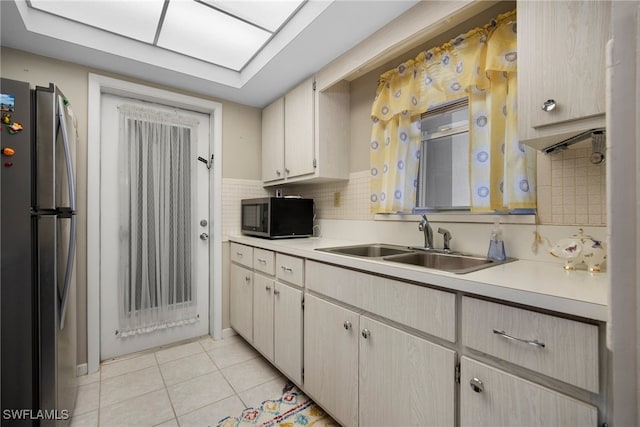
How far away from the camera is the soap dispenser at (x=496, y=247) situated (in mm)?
1297

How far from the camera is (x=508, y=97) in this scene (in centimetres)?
132

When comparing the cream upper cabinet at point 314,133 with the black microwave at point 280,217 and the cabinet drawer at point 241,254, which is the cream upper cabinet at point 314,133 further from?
the cabinet drawer at point 241,254

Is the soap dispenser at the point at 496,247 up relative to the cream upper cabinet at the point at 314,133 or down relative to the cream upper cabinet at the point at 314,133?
down

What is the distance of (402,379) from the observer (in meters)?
1.11

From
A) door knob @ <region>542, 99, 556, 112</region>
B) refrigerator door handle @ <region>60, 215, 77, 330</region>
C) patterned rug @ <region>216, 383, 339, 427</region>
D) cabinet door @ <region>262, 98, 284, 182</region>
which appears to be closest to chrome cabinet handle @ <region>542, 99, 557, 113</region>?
door knob @ <region>542, 99, 556, 112</region>

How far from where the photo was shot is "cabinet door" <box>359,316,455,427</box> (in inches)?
38.7

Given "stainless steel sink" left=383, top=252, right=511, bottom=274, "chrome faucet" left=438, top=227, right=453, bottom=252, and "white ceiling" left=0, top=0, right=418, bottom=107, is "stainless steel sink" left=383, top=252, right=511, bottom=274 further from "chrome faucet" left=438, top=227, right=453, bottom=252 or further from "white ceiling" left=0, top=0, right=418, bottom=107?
"white ceiling" left=0, top=0, right=418, bottom=107

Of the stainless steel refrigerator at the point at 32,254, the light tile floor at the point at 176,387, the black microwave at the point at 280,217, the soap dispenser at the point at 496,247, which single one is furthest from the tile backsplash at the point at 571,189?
the stainless steel refrigerator at the point at 32,254

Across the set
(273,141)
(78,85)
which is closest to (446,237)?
(273,141)

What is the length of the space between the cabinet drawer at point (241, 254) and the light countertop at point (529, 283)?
1180 mm

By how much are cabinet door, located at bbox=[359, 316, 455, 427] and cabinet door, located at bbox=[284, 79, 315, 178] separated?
139 cm

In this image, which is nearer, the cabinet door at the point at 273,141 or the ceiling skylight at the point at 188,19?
the ceiling skylight at the point at 188,19

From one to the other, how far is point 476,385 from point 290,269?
1129 mm

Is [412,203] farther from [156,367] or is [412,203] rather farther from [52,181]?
[156,367]
